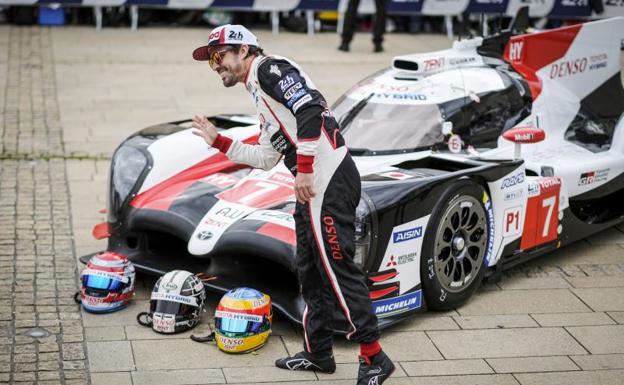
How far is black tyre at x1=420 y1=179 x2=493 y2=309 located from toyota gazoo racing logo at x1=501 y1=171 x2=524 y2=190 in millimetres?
169

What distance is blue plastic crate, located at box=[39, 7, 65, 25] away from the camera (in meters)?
15.3

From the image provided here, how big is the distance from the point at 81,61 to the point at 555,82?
7575 mm

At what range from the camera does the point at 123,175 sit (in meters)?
6.16

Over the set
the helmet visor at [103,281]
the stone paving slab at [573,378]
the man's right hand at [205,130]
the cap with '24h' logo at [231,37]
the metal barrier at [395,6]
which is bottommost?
the metal barrier at [395,6]

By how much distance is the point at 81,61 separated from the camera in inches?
519

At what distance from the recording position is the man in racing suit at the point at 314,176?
4.41 metres

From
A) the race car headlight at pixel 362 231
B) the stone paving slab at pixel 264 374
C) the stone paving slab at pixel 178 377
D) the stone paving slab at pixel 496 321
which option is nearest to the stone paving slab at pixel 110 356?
the stone paving slab at pixel 178 377

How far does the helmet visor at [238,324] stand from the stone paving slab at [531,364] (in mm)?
1212

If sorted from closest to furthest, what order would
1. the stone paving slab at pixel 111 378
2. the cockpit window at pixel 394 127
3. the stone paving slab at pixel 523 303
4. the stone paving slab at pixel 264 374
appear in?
the stone paving slab at pixel 111 378
the stone paving slab at pixel 264 374
the stone paving slab at pixel 523 303
the cockpit window at pixel 394 127

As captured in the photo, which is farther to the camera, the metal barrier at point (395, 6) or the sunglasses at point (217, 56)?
the metal barrier at point (395, 6)

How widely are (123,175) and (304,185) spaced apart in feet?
6.97

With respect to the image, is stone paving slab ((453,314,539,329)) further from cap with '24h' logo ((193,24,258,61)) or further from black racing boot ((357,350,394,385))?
cap with '24h' logo ((193,24,258,61))

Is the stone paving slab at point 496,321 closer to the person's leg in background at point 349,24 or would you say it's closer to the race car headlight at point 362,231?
the race car headlight at point 362,231

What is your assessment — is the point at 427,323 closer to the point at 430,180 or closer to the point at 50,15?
the point at 430,180
